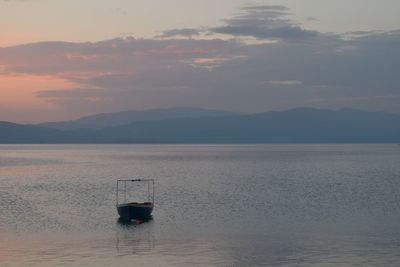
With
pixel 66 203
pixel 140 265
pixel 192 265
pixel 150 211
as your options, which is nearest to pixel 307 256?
pixel 192 265

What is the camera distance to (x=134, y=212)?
60.7m

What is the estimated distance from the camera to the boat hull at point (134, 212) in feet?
199

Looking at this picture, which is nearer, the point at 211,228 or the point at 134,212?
the point at 211,228

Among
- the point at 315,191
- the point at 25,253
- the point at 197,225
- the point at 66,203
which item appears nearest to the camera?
the point at 25,253

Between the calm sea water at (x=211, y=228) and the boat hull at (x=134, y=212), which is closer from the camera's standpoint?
the calm sea water at (x=211, y=228)

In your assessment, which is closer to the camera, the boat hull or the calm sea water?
the calm sea water

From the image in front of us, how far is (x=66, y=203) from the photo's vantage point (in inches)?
2960

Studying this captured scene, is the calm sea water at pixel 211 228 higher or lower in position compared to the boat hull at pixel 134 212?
lower

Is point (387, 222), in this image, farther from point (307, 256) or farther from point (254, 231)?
point (307, 256)

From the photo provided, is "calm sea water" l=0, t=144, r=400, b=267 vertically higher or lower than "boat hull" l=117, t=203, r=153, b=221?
lower

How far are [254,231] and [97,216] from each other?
18.0 m

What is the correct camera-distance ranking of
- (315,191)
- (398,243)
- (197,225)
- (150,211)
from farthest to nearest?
(315,191) → (150,211) → (197,225) → (398,243)

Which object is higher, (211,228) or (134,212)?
(134,212)

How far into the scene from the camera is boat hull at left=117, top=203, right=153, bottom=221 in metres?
60.6
